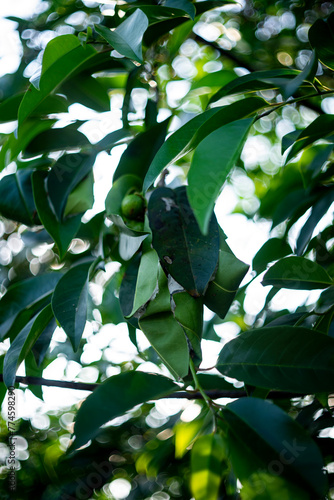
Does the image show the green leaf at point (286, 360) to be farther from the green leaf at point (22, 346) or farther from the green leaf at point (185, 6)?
the green leaf at point (185, 6)

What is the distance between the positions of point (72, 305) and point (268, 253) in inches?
15.2

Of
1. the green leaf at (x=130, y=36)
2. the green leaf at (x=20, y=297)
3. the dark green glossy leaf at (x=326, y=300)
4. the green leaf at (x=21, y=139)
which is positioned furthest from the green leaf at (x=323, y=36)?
the green leaf at (x=20, y=297)

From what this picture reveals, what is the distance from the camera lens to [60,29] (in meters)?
1.29

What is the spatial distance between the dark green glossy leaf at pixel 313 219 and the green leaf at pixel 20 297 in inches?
17.7

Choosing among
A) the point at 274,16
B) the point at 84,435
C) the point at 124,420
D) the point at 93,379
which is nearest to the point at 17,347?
the point at 84,435

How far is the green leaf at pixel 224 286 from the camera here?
572 mm

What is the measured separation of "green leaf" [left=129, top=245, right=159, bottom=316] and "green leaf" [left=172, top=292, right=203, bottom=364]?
29 mm

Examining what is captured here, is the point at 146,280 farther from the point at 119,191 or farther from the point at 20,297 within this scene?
the point at 20,297

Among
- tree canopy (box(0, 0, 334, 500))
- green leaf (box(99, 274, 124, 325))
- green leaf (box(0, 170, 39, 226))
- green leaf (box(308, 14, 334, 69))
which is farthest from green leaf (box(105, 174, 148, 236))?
green leaf (box(99, 274, 124, 325))

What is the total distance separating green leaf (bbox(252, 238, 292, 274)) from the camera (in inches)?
35.3

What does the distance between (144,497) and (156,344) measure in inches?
28.9

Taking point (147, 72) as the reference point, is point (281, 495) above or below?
below

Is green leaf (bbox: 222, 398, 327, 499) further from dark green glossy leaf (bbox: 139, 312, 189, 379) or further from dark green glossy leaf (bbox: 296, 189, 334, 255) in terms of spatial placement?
dark green glossy leaf (bbox: 296, 189, 334, 255)

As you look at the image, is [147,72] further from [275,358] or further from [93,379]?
[93,379]
